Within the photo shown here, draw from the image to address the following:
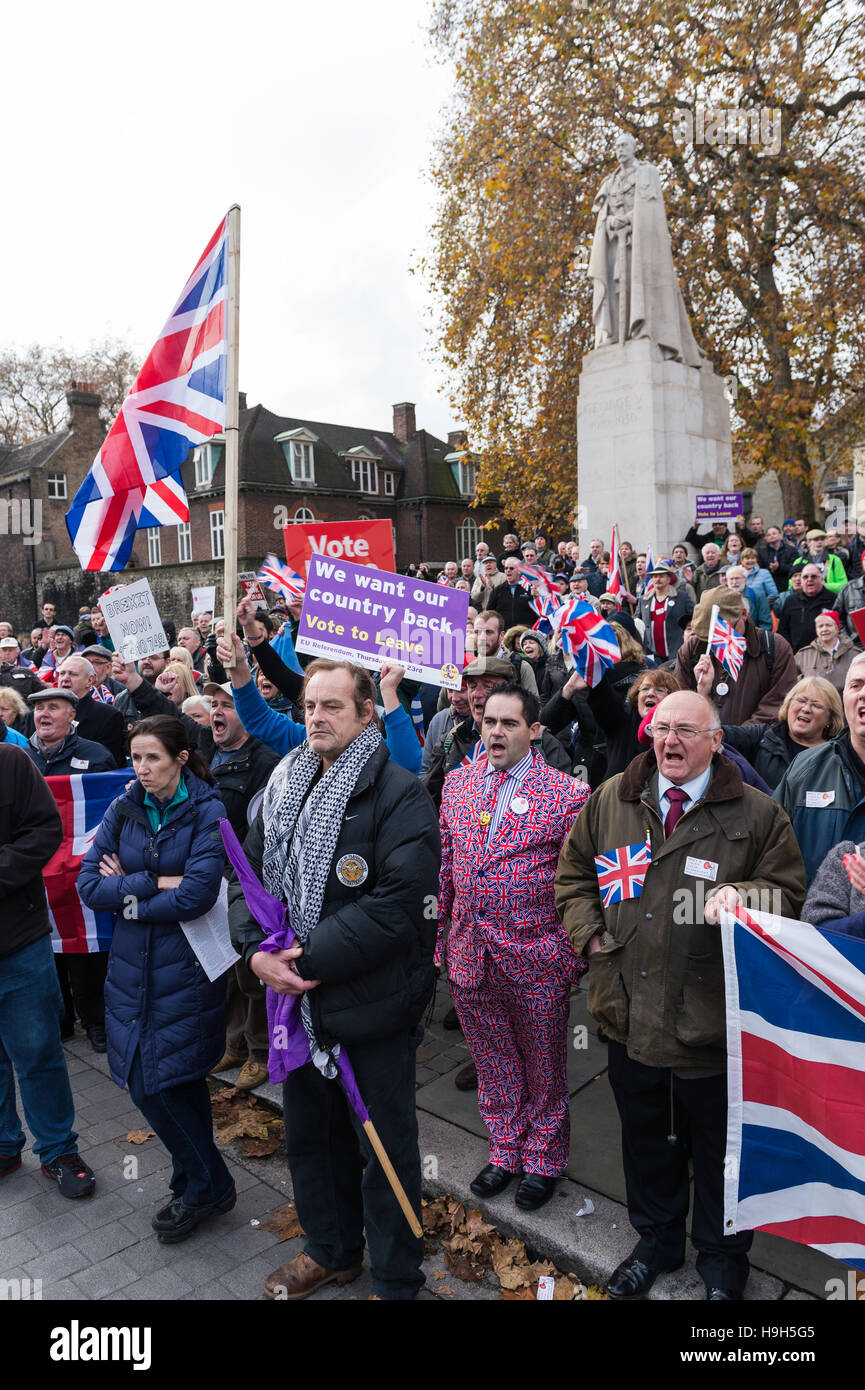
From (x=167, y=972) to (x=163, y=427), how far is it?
322cm

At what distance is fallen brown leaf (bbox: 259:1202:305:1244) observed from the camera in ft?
12.5

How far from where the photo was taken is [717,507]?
44.3 feet

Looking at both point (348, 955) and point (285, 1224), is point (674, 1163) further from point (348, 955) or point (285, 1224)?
point (285, 1224)

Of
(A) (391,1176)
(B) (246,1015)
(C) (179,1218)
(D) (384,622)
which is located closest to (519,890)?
(A) (391,1176)

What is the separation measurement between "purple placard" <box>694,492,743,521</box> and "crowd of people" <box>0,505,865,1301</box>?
28.7ft

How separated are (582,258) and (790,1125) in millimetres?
21039

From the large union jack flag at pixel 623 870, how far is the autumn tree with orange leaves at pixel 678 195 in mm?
19692

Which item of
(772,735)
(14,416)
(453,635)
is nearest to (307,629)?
(453,635)

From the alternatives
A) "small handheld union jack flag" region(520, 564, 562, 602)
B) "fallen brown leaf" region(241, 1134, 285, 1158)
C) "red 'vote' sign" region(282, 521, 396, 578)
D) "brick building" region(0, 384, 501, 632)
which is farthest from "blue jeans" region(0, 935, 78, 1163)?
"brick building" region(0, 384, 501, 632)

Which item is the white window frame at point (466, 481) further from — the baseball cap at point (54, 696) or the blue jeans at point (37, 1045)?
the blue jeans at point (37, 1045)

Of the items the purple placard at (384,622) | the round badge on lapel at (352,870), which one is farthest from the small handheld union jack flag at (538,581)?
the round badge on lapel at (352,870)

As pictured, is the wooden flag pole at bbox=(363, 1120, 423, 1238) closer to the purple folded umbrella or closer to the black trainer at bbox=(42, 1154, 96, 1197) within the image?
the purple folded umbrella

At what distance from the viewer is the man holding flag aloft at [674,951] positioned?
322cm

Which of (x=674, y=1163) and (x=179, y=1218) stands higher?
(x=674, y=1163)
